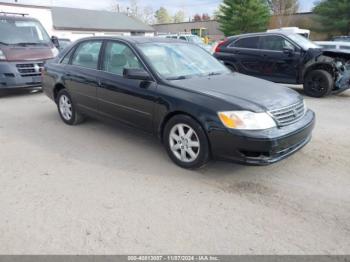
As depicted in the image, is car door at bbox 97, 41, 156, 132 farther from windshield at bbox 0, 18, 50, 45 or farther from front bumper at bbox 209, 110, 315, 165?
windshield at bbox 0, 18, 50, 45

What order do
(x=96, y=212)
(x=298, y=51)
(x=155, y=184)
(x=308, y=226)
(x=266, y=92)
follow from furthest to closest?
1. (x=298, y=51)
2. (x=266, y=92)
3. (x=155, y=184)
4. (x=96, y=212)
5. (x=308, y=226)

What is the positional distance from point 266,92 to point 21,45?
7.34 m

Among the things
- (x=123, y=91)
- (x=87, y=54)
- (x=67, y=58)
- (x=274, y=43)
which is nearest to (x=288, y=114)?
(x=123, y=91)

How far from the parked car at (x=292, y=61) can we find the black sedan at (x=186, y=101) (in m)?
4.09

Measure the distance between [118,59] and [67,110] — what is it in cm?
177

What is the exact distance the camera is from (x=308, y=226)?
2688mm

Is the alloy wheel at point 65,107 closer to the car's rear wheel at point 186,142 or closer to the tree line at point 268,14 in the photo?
the car's rear wheel at point 186,142

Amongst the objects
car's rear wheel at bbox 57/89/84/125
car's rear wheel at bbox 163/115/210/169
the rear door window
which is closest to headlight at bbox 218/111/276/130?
car's rear wheel at bbox 163/115/210/169

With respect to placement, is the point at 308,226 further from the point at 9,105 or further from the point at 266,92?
the point at 9,105

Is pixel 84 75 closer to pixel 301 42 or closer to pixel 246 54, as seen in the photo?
pixel 246 54

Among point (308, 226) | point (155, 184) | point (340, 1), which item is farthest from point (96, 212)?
point (340, 1)

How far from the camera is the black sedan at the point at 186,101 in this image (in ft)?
10.7

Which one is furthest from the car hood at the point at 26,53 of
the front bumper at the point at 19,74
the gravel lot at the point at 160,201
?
the gravel lot at the point at 160,201

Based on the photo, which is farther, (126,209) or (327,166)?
(327,166)
